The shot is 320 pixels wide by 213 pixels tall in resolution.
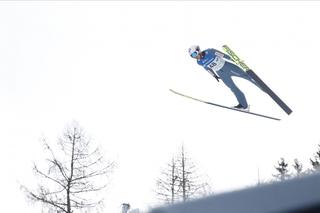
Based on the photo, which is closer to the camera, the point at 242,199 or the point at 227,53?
the point at 242,199

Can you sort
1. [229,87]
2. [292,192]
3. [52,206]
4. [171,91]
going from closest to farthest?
[292,192]
[229,87]
[171,91]
[52,206]

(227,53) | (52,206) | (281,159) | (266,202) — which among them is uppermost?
(281,159)

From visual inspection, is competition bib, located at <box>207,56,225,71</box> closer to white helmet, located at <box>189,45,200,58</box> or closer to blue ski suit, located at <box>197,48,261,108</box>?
blue ski suit, located at <box>197,48,261,108</box>

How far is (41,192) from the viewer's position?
19.5 m

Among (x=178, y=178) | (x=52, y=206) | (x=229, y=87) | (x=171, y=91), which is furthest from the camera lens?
(x=178, y=178)

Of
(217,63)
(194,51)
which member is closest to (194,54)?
(194,51)

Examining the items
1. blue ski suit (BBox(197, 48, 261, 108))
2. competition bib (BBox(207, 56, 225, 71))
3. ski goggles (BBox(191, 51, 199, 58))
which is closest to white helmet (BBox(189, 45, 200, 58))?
ski goggles (BBox(191, 51, 199, 58))

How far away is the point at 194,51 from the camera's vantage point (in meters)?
10.6

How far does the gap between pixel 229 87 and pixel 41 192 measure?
11.0 metres

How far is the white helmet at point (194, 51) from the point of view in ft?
34.9

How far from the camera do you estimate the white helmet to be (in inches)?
419

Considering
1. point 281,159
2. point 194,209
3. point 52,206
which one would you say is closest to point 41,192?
point 52,206

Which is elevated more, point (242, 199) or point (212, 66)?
point (212, 66)

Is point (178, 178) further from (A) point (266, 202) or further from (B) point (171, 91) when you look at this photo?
(A) point (266, 202)
